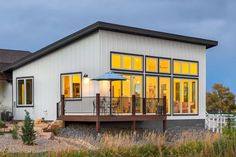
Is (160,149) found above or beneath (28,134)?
above

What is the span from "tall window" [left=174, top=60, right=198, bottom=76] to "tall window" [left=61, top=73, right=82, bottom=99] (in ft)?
20.7

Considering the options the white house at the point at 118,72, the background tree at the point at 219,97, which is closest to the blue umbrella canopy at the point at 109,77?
the white house at the point at 118,72

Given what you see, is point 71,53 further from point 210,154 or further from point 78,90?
point 210,154

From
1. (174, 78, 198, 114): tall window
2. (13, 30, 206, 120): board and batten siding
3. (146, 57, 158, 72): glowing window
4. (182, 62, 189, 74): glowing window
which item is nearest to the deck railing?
(13, 30, 206, 120): board and batten siding

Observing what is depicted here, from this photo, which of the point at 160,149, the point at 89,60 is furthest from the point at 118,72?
the point at 160,149

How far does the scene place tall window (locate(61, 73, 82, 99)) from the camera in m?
23.8

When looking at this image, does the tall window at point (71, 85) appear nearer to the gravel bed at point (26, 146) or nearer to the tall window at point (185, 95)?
the gravel bed at point (26, 146)

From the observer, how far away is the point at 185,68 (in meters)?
27.7

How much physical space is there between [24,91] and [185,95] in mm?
9687

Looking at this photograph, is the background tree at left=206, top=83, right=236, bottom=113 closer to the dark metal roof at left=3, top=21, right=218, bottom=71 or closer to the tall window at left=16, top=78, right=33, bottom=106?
the dark metal roof at left=3, top=21, right=218, bottom=71

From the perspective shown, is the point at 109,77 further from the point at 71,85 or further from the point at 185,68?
the point at 185,68

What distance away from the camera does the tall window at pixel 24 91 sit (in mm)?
27031

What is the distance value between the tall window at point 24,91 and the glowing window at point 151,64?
6981mm

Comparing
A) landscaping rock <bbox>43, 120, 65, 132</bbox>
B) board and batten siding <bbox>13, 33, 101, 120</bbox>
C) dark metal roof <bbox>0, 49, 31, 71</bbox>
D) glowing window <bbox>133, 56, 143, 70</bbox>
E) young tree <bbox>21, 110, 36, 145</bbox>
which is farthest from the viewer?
dark metal roof <bbox>0, 49, 31, 71</bbox>
